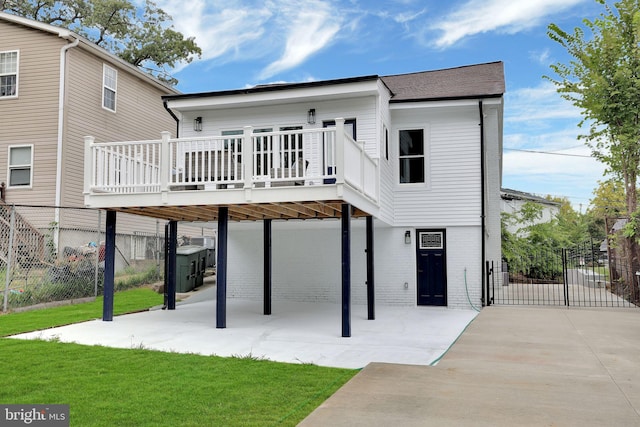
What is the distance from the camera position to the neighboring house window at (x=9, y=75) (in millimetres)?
16781

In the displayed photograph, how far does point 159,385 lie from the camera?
17.8 ft

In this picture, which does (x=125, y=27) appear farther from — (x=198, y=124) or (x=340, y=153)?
(x=340, y=153)

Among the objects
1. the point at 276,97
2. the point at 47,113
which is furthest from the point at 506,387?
the point at 47,113

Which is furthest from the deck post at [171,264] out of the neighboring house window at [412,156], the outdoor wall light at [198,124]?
the neighboring house window at [412,156]

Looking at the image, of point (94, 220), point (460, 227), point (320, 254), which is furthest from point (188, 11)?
point (460, 227)

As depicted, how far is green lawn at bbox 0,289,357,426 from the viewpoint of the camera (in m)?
4.44

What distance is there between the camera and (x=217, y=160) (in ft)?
30.5

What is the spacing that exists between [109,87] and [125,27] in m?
11.1

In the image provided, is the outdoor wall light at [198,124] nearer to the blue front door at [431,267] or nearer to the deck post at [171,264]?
the deck post at [171,264]

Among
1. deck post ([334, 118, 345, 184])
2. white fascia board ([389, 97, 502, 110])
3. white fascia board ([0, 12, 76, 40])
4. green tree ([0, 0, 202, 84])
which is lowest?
deck post ([334, 118, 345, 184])

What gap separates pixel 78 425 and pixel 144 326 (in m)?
5.86

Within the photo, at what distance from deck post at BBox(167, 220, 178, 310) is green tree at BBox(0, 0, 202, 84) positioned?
18.6 meters

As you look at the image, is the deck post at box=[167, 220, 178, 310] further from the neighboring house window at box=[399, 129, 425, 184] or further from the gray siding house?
the neighboring house window at box=[399, 129, 425, 184]

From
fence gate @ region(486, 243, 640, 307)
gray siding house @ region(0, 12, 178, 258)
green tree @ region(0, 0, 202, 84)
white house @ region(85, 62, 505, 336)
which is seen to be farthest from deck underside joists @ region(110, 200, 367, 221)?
green tree @ region(0, 0, 202, 84)
